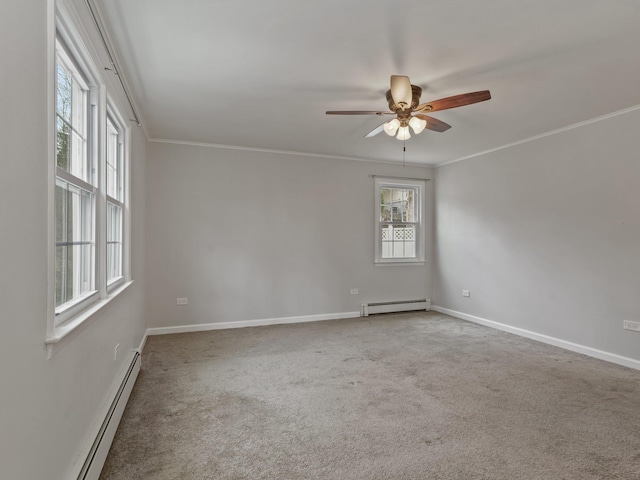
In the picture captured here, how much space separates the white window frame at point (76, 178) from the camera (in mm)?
1330

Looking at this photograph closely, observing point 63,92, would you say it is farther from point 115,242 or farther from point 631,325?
point 631,325

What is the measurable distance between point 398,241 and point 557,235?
2421 mm

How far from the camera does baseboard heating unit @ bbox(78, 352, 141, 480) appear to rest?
1.68 metres

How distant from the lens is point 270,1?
1955 mm

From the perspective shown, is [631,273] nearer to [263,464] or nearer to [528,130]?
[528,130]

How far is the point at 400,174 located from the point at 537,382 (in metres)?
3.82

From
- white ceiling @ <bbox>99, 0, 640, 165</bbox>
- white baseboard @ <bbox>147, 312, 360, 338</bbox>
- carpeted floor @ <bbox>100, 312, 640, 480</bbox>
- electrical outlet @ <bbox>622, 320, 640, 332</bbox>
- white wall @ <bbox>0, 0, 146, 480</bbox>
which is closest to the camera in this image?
white wall @ <bbox>0, 0, 146, 480</bbox>

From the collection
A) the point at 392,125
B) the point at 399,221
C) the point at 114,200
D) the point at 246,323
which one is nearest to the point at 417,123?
the point at 392,125

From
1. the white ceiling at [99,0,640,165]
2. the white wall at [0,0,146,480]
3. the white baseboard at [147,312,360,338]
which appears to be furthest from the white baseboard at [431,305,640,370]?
the white wall at [0,0,146,480]

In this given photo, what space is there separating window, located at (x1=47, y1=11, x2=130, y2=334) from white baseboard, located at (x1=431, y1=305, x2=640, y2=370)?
4.69 m

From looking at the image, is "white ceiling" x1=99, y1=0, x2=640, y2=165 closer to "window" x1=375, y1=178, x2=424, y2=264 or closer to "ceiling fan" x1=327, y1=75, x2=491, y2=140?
"ceiling fan" x1=327, y1=75, x2=491, y2=140

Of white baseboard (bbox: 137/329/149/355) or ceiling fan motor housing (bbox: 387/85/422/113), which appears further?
white baseboard (bbox: 137/329/149/355)

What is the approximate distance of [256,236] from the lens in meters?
5.05

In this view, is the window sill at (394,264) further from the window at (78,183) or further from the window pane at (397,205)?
the window at (78,183)
